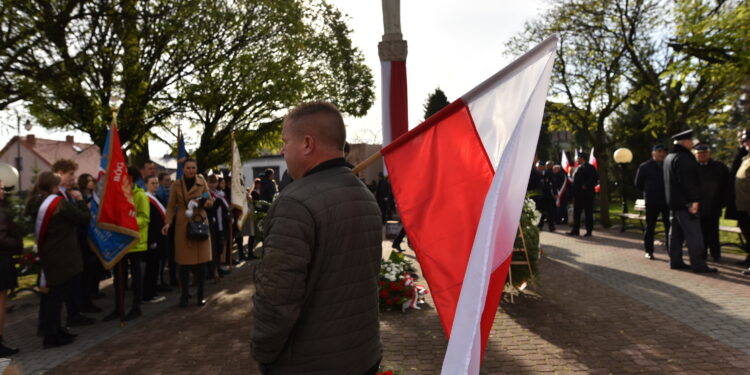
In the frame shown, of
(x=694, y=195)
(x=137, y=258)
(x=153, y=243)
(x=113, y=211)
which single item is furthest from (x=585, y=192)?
(x=113, y=211)

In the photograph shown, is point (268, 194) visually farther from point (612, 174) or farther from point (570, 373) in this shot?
point (612, 174)

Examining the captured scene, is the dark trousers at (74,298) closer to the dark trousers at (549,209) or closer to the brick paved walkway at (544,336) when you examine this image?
the brick paved walkway at (544,336)

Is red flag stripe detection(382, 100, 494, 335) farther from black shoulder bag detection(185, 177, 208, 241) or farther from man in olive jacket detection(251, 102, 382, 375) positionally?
black shoulder bag detection(185, 177, 208, 241)

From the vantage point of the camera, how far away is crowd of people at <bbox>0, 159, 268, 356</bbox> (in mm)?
→ 5512

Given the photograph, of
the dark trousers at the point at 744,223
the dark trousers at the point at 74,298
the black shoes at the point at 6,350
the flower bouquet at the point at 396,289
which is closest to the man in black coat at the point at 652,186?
the dark trousers at the point at 744,223

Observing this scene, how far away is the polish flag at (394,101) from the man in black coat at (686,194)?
5.14 metres

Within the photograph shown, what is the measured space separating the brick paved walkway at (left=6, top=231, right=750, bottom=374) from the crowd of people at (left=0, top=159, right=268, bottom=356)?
0.46m

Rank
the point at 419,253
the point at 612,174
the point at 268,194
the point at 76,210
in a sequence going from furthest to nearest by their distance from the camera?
the point at 612,174 → the point at 268,194 → the point at 76,210 → the point at 419,253

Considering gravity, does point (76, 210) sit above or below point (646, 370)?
above

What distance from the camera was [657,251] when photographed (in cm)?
1069

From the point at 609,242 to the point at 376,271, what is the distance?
11839 mm

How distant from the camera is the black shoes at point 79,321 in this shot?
21.2 feet

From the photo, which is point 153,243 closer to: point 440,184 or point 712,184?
point 440,184

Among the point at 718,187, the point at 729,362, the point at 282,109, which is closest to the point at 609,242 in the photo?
the point at 718,187
